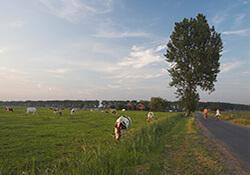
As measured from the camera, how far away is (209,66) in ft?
96.9

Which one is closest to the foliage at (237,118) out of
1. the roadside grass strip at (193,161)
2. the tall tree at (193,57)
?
the tall tree at (193,57)

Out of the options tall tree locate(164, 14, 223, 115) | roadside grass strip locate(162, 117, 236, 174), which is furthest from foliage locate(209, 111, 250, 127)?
roadside grass strip locate(162, 117, 236, 174)

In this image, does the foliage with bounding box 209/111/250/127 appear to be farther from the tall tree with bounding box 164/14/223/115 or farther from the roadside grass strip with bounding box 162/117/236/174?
the roadside grass strip with bounding box 162/117/236/174

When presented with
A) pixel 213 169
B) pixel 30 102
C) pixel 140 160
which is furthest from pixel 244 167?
pixel 30 102

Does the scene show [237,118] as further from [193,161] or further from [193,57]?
[193,161]

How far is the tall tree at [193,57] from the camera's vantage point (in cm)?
2936

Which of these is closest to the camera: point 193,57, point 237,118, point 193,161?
point 193,161

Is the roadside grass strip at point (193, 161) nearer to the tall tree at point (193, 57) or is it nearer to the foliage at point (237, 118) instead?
the foliage at point (237, 118)

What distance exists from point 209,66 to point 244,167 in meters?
28.6

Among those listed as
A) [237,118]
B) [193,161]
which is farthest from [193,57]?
[193,161]

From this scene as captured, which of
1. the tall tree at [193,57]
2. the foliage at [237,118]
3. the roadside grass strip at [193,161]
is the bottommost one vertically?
the foliage at [237,118]

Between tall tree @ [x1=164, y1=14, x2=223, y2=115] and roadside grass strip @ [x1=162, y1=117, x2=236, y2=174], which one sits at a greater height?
tall tree @ [x1=164, y1=14, x2=223, y2=115]

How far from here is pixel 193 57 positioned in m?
29.6

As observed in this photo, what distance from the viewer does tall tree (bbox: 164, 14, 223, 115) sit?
29.4m
